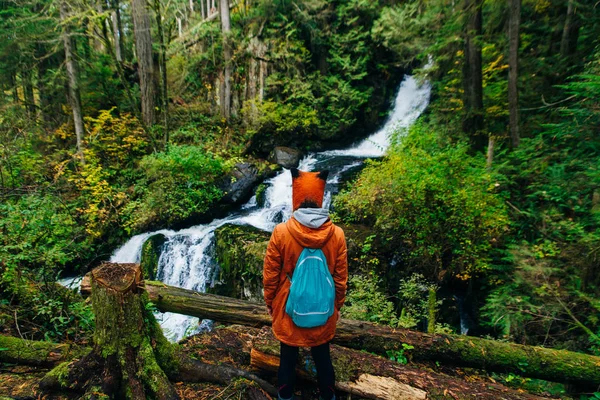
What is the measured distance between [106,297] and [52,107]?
43.0ft

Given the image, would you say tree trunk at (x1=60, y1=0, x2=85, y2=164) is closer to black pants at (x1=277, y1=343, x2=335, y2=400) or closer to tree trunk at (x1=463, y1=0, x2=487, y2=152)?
black pants at (x1=277, y1=343, x2=335, y2=400)

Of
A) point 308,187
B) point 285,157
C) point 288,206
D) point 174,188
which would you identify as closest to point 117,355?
point 308,187

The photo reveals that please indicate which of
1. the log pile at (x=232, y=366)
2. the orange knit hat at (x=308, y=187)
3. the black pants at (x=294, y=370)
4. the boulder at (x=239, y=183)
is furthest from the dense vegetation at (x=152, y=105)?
the orange knit hat at (x=308, y=187)

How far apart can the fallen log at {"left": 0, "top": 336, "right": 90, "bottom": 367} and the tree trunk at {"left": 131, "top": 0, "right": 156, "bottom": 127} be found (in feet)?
35.2

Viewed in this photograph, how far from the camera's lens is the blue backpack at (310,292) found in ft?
6.96

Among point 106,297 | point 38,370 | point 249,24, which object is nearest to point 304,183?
point 106,297

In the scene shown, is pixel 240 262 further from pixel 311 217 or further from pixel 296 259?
pixel 311 217

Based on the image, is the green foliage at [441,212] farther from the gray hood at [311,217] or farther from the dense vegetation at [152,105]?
the dense vegetation at [152,105]

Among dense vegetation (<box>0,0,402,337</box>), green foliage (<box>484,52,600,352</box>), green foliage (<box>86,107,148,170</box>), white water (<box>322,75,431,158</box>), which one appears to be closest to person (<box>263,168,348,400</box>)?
A: dense vegetation (<box>0,0,402,337</box>)

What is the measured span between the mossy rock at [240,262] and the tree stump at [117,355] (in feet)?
14.0

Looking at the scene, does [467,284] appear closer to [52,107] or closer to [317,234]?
[317,234]

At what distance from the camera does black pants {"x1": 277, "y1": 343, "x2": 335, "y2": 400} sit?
2.37 meters

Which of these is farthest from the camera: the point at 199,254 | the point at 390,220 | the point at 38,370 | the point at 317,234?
the point at 199,254

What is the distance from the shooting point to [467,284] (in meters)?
6.45
